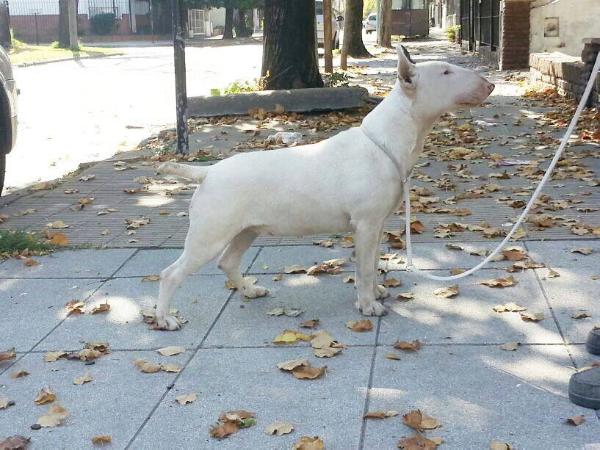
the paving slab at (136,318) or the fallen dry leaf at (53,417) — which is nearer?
the fallen dry leaf at (53,417)

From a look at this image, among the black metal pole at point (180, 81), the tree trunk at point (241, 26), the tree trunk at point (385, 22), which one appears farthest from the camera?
the tree trunk at point (241, 26)

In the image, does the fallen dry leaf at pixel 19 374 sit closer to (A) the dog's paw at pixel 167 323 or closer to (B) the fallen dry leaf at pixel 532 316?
(A) the dog's paw at pixel 167 323

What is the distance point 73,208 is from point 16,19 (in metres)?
53.6

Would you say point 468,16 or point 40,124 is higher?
→ point 468,16

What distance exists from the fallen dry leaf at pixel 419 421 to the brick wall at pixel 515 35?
713 inches

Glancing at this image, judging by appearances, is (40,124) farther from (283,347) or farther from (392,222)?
(283,347)

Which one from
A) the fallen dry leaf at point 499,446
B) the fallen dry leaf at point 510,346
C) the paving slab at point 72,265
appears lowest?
the paving slab at point 72,265

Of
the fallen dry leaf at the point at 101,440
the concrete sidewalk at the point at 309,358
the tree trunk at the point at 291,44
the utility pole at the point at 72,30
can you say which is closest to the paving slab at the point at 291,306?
the concrete sidewalk at the point at 309,358

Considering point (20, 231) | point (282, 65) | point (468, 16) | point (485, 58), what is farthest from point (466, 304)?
point (468, 16)

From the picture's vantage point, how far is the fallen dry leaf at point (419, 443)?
3816 mm

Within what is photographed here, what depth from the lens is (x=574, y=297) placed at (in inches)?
220

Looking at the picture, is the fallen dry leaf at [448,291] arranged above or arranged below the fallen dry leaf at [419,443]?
above

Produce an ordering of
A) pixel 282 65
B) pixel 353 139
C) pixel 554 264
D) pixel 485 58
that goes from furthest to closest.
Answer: pixel 485 58 → pixel 282 65 → pixel 554 264 → pixel 353 139

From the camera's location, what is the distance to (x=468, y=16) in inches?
1250
